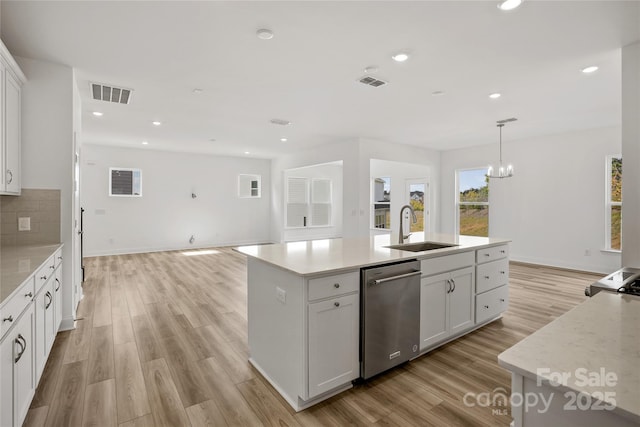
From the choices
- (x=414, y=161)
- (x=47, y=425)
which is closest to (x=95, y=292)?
(x=47, y=425)

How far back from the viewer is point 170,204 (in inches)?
322

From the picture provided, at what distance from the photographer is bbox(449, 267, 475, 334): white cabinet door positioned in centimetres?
281

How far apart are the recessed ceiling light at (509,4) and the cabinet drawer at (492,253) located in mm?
2056

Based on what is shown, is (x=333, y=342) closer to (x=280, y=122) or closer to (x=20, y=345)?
(x=20, y=345)

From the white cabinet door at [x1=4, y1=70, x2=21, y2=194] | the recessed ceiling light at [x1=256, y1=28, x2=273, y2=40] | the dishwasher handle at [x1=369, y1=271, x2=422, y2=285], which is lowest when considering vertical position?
the dishwasher handle at [x1=369, y1=271, x2=422, y2=285]

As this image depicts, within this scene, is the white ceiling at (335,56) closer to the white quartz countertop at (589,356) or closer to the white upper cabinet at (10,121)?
the white upper cabinet at (10,121)

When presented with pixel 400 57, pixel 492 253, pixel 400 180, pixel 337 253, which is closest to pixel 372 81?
pixel 400 57

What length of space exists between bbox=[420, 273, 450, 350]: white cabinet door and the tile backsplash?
11.6 ft

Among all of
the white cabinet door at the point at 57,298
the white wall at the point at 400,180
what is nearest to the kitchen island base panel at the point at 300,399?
the white cabinet door at the point at 57,298

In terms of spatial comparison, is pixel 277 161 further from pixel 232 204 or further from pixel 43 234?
pixel 43 234

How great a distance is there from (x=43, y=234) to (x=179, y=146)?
4.81 metres

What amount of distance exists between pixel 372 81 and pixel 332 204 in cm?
724

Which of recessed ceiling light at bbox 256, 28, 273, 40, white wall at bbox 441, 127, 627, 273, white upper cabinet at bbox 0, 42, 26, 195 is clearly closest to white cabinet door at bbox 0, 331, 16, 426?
white upper cabinet at bbox 0, 42, 26, 195

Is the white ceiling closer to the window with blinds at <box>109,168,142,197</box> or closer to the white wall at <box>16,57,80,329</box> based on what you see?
the white wall at <box>16,57,80,329</box>
